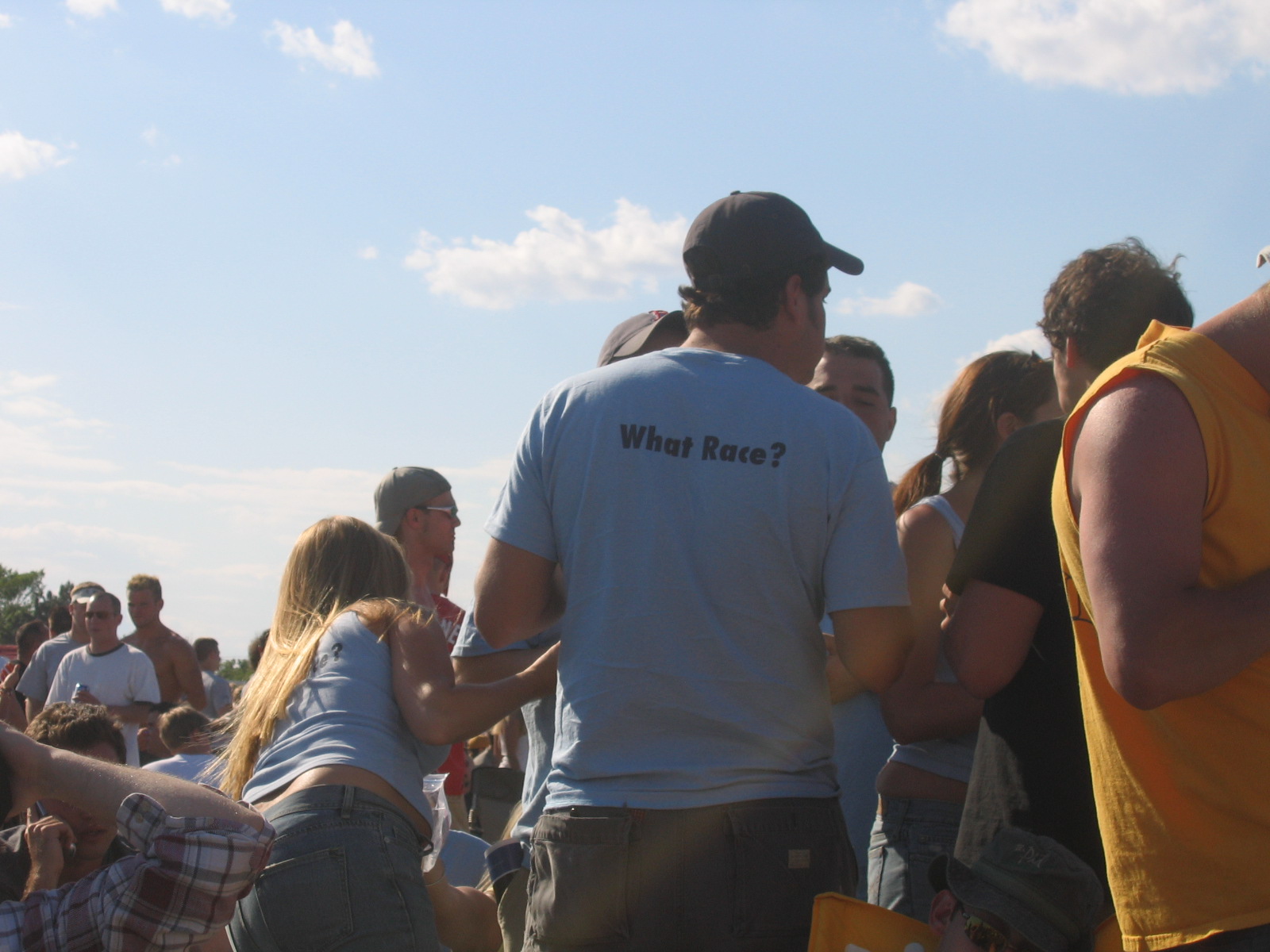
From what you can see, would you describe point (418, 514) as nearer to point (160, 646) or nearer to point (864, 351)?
point (864, 351)

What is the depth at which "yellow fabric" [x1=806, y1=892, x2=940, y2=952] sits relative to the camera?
1.82 meters

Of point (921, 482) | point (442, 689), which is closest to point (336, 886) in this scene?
point (442, 689)

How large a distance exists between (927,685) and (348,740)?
1.33 meters

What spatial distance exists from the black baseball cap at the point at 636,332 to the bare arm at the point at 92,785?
4.60 feet

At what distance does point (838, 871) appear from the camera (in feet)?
6.70

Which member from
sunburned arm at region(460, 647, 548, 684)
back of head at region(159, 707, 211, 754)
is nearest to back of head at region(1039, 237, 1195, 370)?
sunburned arm at region(460, 647, 548, 684)

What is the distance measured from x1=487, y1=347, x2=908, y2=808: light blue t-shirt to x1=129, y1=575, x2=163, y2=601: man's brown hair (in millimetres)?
8187

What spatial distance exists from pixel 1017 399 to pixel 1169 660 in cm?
154

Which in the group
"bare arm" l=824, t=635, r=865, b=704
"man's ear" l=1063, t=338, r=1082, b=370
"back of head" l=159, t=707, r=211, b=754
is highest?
"man's ear" l=1063, t=338, r=1082, b=370

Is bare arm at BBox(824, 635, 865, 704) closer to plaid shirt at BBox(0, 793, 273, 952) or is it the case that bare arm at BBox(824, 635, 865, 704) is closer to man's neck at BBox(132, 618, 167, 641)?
plaid shirt at BBox(0, 793, 273, 952)

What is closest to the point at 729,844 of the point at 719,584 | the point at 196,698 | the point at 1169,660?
the point at 719,584

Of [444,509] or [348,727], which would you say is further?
[444,509]

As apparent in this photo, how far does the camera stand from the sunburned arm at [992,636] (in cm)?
198

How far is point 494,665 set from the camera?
2809 mm
